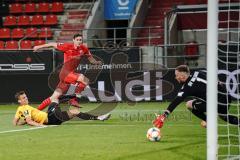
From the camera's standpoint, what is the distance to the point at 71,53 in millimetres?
15289

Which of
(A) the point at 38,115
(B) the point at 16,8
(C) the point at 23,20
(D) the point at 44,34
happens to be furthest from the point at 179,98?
(B) the point at 16,8

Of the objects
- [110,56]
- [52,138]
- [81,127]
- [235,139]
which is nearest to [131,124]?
[81,127]

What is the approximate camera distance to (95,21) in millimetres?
25547

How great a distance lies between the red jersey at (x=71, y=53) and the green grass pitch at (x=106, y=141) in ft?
6.40

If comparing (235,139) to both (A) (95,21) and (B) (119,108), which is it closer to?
(B) (119,108)

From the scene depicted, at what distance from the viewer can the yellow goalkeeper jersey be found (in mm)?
12555

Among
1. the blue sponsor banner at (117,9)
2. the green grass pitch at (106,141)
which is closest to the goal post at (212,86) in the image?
the green grass pitch at (106,141)

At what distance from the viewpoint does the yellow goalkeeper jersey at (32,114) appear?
12555mm

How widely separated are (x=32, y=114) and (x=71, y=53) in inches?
121

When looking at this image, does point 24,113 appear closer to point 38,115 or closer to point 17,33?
point 38,115

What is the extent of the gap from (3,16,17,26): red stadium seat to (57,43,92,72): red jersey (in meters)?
11.0

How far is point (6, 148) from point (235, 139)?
12.6 feet

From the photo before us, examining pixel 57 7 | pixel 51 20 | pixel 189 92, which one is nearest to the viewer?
pixel 189 92

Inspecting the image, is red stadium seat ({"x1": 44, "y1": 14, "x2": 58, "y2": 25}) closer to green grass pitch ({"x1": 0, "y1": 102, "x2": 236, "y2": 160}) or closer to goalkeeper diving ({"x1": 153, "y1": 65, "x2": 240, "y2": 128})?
green grass pitch ({"x1": 0, "y1": 102, "x2": 236, "y2": 160})
